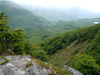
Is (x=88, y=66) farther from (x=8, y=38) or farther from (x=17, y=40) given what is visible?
(x=8, y=38)

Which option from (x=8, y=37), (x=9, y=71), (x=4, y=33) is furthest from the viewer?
(x=8, y=37)

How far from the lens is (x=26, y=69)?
14.5m

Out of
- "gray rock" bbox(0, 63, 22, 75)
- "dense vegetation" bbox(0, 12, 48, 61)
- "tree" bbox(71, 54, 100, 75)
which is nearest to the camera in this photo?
"gray rock" bbox(0, 63, 22, 75)

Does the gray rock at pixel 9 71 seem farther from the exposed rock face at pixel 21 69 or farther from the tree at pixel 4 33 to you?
the tree at pixel 4 33

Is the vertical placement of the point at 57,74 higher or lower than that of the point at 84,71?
higher

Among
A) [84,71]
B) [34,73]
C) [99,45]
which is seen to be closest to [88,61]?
[84,71]

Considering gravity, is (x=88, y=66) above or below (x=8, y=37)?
below

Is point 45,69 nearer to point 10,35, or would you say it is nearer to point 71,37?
point 10,35

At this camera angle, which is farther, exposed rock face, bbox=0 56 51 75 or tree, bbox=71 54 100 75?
tree, bbox=71 54 100 75

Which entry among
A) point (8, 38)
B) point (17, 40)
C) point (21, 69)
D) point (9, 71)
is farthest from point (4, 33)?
point (9, 71)

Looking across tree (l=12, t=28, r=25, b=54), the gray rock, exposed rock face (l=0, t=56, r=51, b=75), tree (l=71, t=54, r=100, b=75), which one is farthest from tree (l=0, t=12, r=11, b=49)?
tree (l=71, t=54, r=100, b=75)

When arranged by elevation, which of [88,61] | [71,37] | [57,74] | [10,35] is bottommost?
[71,37]

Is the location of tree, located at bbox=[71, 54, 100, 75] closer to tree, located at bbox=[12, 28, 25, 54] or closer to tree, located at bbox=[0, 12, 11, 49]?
tree, located at bbox=[12, 28, 25, 54]

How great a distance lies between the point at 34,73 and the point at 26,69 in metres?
1.39
